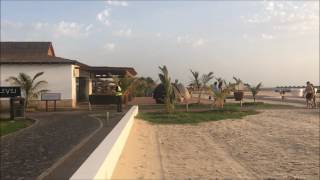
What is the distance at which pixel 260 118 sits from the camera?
2248 centimetres

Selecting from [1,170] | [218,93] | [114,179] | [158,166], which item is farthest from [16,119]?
[114,179]

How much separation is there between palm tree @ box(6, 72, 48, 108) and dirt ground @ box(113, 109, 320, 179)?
12.3 m

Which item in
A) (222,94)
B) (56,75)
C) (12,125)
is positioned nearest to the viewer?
(12,125)

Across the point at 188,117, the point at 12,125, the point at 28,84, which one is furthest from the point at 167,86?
the point at 28,84

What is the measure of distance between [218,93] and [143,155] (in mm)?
15765

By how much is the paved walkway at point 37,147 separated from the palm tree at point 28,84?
860cm

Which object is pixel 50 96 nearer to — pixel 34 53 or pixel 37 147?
pixel 34 53

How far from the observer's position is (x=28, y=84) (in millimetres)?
30703

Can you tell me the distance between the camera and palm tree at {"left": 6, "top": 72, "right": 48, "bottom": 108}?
1212 inches

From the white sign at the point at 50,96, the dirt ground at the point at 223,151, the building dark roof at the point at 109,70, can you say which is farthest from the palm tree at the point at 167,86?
the building dark roof at the point at 109,70

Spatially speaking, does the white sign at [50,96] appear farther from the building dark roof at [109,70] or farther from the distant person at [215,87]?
the distant person at [215,87]

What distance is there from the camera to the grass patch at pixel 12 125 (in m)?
20.6

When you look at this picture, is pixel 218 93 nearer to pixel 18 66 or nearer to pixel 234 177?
pixel 18 66

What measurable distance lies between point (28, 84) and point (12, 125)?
834 centimetres
